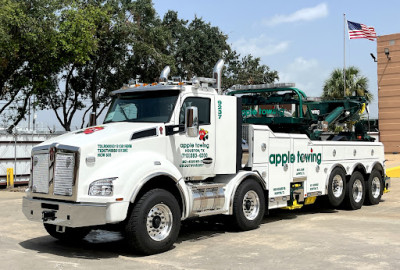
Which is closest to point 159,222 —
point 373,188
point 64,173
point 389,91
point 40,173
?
point 64,173

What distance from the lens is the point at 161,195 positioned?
7.57m

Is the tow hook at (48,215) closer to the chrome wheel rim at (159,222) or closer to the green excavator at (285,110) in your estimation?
the chrome wheel rim at (159,222)

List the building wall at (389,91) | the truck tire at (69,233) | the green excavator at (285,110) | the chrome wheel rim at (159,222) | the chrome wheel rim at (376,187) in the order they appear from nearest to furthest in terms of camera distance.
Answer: the chrome wheel rim at (159,222), the truck tire at (69,233), the green excavator at (285,110), the chrome wheel rim at (376,187), the building wall at (389,91)

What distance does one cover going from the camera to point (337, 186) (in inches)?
484

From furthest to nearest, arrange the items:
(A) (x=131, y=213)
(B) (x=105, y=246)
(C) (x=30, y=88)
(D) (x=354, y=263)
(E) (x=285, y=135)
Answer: (C) (x=30, y=88)
(E) (x=285, y=135)
(B) (x=105, y=246)
(A) (x=131, y=213)
(D) (x=354, y=263)

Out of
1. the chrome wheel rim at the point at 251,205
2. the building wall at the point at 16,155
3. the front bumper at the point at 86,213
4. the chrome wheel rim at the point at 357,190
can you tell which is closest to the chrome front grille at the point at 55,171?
the front bumper at the point at 86,213

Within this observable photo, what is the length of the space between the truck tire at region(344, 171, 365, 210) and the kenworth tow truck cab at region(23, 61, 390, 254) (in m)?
1.40

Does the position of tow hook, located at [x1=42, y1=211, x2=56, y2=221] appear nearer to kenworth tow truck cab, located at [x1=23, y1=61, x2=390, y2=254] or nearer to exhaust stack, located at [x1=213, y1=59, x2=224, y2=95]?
kenworth tow truck cab, located at [x1=23, y1=61, x2=390, y2=254]

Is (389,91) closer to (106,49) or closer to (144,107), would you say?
(106,49)

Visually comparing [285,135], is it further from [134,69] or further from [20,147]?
[134,69]

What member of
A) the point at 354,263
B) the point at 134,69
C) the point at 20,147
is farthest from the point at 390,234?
the point at 134,69

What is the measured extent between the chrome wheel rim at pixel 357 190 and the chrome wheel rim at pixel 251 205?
4.28 m

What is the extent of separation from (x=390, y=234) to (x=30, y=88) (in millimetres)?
23758

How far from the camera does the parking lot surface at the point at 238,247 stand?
6859 mm
